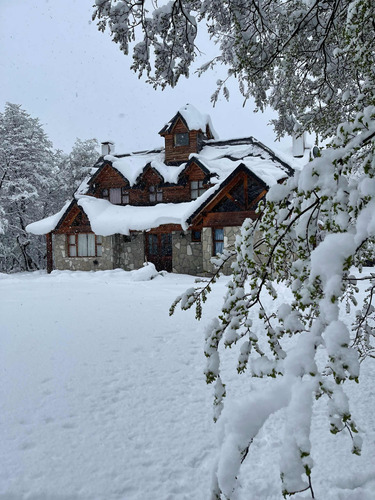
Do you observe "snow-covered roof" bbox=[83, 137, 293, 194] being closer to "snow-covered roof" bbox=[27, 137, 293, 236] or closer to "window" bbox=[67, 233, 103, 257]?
"snow-covered roof" bbox=[27, 137, 293, 236]

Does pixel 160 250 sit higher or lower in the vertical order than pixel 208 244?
lower

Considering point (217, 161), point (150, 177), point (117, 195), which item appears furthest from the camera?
point (117, 195)

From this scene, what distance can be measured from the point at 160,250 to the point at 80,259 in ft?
14.4

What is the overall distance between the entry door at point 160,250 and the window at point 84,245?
267cm

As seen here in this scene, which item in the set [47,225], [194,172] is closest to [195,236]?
[194,172]

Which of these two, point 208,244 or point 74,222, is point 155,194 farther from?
point 208,244

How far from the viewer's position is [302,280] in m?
1.55

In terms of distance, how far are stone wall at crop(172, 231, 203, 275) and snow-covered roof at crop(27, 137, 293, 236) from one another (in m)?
1.10

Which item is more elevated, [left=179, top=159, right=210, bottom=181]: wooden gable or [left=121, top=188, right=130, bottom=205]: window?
[left=179, top=159, right=210, bottom=181]: wooden gable

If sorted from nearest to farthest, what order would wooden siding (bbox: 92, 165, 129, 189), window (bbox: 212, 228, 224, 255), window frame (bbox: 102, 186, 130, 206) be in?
window (bbox: 212, 228, 224, 255) → wooden siding (bbox: 92, 165, 129, 189) → window frame (bbox: 102, 186, 130, 206)

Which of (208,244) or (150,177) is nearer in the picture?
(208,244)

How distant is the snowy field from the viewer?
2543 millimetres

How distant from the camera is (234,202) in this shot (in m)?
15.9

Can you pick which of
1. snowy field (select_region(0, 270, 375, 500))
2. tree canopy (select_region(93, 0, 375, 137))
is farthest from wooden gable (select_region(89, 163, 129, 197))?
tree canopy (select_region(93, 0, 375, 137))
